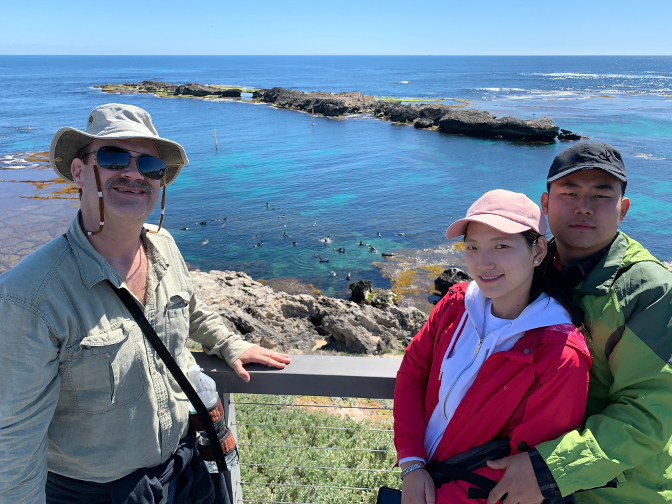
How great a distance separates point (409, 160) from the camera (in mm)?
39562

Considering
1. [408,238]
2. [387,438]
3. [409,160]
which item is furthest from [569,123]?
[387,438]

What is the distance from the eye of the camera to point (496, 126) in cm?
4931

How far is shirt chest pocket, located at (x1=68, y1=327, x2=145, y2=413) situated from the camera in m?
1.75

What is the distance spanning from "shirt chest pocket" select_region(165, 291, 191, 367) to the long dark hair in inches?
63.0

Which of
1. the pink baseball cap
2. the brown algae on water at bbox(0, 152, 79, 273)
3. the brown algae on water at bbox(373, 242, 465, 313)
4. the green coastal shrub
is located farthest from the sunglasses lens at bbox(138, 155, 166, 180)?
the brown algae on water at bbox(0, 152, 79, 273)

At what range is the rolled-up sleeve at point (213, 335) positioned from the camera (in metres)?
2.26

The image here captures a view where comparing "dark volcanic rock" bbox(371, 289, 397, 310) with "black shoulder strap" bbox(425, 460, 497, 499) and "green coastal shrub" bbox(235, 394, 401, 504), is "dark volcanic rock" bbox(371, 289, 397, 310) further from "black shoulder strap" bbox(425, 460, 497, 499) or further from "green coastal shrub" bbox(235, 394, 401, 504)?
"black shoulder strap" bbox(425, 460, 497, 499)

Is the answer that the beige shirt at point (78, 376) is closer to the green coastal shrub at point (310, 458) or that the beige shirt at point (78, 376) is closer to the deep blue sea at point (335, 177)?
the green coastal shrub at point (310, 458)

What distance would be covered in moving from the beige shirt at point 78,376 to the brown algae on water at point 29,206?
1936cm

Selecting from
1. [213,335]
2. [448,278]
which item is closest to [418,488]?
[213,335]

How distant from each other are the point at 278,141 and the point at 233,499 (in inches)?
1843

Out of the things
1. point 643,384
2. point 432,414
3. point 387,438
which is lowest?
point 387,438

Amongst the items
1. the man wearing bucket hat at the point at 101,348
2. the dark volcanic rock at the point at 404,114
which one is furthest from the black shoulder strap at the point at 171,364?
the dark volcanic rock at the point at 404,114

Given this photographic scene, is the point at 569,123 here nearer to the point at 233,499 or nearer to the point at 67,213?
the point at 67,213
